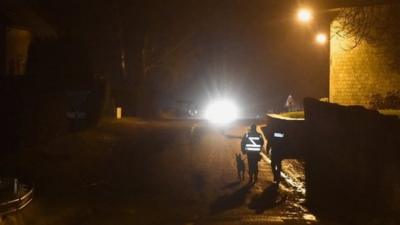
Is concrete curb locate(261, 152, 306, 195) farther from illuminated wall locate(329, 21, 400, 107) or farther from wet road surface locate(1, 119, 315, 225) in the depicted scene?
illuminated wall locate(329, 21, 400, 107)

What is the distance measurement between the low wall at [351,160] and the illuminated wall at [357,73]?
9368 mm

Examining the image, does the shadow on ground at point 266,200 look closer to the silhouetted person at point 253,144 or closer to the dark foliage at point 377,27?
the silhouetted person at point 253,144

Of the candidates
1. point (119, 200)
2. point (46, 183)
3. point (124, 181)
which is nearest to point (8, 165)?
point (46, 183)

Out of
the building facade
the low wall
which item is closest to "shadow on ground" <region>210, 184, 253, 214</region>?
the low wall

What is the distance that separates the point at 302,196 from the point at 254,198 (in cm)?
148

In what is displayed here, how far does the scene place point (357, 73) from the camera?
84.5 ft

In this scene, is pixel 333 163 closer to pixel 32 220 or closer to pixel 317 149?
pixel 317 149

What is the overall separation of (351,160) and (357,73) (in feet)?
42.5

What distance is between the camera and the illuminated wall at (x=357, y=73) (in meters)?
24.9

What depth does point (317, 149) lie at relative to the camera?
622 inches

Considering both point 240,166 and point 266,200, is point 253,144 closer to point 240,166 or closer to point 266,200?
point 240,166

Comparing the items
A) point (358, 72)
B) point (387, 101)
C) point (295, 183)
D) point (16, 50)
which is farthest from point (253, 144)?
point (16, 50)

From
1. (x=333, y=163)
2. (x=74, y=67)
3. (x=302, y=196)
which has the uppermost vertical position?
(x=74, y=67)

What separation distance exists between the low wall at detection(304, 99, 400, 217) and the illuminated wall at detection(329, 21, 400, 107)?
30.7ft
